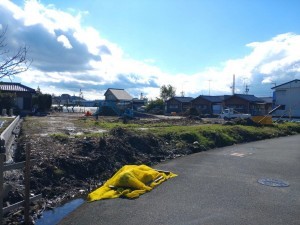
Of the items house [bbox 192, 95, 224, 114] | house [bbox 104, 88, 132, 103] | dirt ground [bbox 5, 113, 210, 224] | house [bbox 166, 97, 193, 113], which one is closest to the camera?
dirt ground [bbox 5, 113, 210, 224]

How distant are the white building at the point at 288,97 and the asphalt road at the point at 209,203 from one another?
38.5m

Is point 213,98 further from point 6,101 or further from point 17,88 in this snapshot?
point 6,101

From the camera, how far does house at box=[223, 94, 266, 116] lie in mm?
53953

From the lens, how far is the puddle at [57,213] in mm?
7105

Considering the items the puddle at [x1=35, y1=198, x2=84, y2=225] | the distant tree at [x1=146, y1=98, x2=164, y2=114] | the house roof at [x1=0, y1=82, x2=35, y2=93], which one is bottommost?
the puddle at [x1=35, y1=198, x2=84, y2=225]

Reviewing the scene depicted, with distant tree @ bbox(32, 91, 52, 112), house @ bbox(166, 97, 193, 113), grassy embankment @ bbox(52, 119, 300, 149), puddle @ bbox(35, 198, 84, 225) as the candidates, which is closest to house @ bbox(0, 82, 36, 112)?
distant tree @ bbox(32, 91, 52, 112)

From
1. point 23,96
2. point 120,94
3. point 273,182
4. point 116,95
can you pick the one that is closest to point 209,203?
point 273,182

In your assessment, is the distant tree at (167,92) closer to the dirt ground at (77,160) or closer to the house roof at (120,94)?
the house roof at (120,94)

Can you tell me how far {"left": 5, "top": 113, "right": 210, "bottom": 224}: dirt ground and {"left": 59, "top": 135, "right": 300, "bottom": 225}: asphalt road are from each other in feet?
4.84

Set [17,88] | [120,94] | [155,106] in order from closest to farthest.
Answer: [17,88] → [155,106] → [120,94]

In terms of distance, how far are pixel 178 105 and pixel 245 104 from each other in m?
16.0

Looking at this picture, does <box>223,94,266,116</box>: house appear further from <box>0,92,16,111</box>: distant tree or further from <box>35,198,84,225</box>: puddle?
<box>35,198,84,225</box>: puddle

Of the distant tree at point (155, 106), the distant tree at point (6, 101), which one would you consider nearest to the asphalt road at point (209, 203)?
the distant tree at point (6, 101)

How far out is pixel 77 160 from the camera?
11.1 metres
